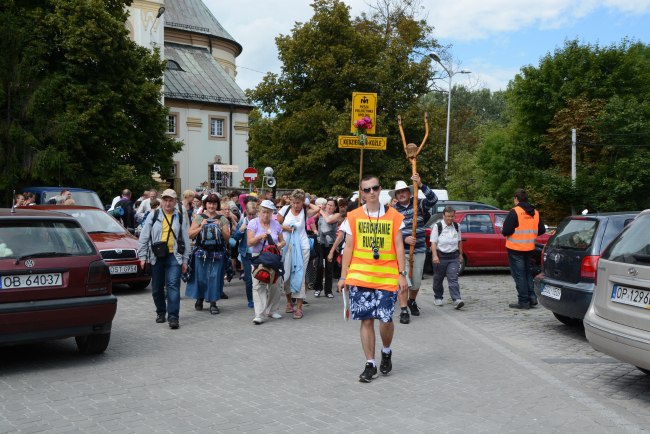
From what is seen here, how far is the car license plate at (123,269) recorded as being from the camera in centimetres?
1190

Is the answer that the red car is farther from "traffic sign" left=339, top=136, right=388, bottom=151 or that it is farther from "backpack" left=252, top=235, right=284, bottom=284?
"backpack" left=252, top=235, right=284, bottom=284

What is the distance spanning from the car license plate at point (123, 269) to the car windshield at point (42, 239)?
5.05m

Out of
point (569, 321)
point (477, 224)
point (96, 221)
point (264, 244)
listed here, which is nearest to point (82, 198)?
point (96, 221)

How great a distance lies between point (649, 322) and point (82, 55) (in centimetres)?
2631

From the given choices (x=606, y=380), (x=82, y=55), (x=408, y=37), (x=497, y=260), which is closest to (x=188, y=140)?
(x=408, y=37)

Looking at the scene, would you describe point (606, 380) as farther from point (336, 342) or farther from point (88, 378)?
point (88, 378)

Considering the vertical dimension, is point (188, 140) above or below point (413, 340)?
above

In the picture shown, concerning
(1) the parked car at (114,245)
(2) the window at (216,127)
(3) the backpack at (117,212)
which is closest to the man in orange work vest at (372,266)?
(1) the parked car at (114,245)

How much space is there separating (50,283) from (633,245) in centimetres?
546

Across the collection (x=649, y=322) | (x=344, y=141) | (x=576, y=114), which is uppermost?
(x=576, y=114)

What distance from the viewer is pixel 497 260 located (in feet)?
53.2

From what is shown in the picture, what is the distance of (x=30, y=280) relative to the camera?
6.38 meters

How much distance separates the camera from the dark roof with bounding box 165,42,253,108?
4938 centimetres

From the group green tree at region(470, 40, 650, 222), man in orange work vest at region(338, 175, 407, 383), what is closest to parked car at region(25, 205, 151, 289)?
man in orange work vest at region(338, 175, 407, 383)
